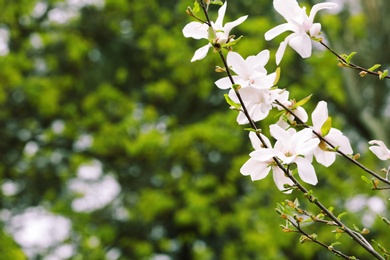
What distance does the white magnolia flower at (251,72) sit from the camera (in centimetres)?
126

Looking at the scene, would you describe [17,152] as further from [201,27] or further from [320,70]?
[201,27]

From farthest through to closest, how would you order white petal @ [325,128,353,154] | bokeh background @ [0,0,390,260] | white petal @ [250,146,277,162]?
1. bokeh background @ [0,0,390,260]
2. white petal @ [325,128,353,154]
3. white petal @ [250,146,277,162]

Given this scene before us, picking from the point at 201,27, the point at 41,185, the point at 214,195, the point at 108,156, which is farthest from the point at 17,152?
the point at 201,27

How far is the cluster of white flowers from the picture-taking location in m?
1.23

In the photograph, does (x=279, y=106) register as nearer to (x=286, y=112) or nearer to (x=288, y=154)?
(x=286, y=112)

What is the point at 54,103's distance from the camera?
7.59m

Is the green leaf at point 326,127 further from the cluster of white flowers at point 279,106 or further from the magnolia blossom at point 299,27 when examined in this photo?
the magnolia blossom at point 299,27

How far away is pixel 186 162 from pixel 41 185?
235 cm

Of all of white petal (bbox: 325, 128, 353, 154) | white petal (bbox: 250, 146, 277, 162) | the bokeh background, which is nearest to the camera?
Result: white petal (bbox: 250, 146, 277, 162)

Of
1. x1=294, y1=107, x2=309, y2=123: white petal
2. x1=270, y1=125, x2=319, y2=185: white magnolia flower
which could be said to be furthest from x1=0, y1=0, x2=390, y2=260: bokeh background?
x1=270, y1=125, x2=319, y2=185: white magnolia flower

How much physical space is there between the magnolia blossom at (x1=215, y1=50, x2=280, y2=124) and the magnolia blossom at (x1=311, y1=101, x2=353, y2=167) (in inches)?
3.9

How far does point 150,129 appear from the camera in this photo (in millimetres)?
6727

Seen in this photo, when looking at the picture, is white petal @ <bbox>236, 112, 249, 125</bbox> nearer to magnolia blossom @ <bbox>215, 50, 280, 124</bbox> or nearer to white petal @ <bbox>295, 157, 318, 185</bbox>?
magnolia blossom @ <bbox>215, 50, 280, 124</bbox>

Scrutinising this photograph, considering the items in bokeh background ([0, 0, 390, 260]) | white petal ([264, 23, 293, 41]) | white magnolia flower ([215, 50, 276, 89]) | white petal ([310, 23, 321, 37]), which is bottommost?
white magnolia flower ([215, 50, 276, 89])
